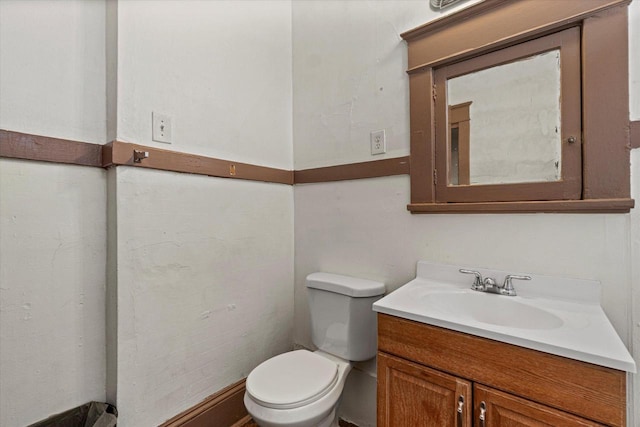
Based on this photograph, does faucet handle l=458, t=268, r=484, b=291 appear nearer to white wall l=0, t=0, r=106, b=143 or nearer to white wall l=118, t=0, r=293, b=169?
white wall l=118, t=0, r=293, b=169

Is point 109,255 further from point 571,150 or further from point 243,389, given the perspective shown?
point 571,150

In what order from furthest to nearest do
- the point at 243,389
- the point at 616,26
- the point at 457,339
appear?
1. the point at 243,389
2. the point at 616,26
3. the point at 457,339

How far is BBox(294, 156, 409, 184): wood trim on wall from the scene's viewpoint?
4.66ft

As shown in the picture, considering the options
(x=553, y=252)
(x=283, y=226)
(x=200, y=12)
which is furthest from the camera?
(x=283, y=226)

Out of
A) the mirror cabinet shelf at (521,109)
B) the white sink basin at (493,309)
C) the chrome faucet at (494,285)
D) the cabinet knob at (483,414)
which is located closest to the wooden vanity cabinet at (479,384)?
the cabinet knob at (483,414)

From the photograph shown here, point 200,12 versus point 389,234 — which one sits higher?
point 200,12

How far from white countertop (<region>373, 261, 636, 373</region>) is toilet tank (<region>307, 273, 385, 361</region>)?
0.25 m

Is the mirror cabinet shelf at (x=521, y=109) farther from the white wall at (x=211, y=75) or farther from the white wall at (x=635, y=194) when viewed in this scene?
the white wall at (x=211, y=75)

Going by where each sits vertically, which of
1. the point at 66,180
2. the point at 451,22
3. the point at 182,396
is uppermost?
the point at 451,22

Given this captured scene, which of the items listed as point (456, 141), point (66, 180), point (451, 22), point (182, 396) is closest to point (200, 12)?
point (66, 180)

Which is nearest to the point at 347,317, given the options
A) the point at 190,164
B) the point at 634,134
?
the point at 190,164

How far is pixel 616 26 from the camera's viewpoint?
96cm

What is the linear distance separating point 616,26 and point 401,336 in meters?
1.23

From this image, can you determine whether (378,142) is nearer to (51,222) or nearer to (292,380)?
(292,380)
